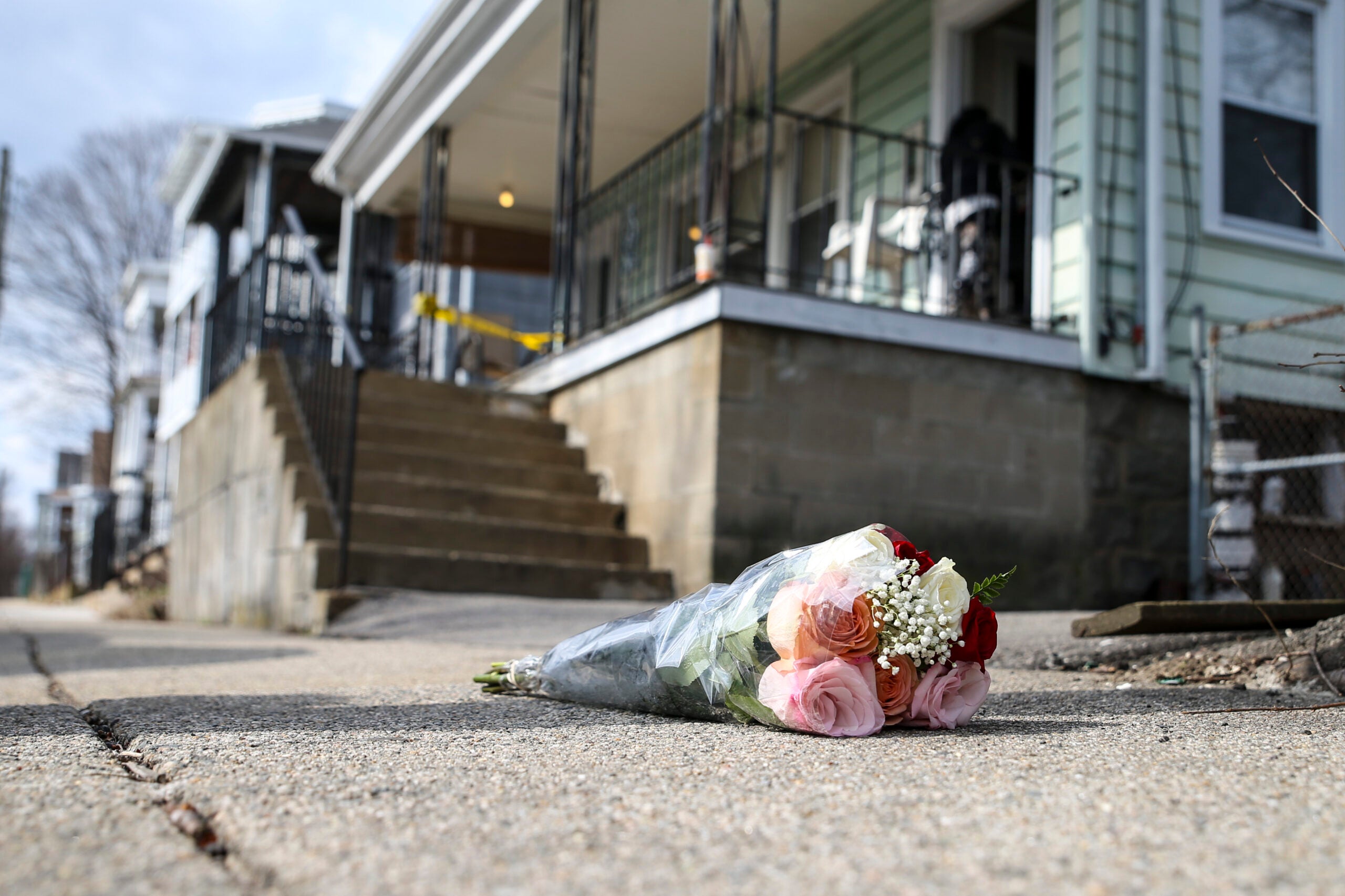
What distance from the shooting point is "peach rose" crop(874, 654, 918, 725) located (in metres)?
1.76

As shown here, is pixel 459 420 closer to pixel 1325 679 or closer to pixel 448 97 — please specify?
pixel 448 97

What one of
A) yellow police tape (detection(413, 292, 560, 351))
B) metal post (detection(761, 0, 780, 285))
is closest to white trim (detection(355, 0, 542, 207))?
yellow police tape (detection(413, 292, 560, 351))

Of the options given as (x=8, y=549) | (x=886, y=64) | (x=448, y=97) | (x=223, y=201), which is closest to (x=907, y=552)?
(x=886, y=64)

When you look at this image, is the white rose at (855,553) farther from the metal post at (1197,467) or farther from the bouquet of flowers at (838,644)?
the metal post at (1197,467)

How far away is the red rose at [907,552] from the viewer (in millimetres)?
1771

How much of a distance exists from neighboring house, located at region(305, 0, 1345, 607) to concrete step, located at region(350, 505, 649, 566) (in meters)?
0.21

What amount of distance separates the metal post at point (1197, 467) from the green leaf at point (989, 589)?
3.97m

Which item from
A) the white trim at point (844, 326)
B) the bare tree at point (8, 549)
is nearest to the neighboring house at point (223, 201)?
the white trim at point (844, 326)

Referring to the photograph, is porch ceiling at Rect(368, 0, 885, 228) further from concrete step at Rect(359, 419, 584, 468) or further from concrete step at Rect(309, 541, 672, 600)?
concrete step at Rect(309, 541, 672, 600)

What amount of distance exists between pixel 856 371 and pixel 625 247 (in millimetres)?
1945

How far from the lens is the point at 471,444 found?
239 inches

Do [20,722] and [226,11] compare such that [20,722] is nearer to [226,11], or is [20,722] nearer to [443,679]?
[443,679]

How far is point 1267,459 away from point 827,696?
4.94 m

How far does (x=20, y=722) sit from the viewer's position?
193 cm
